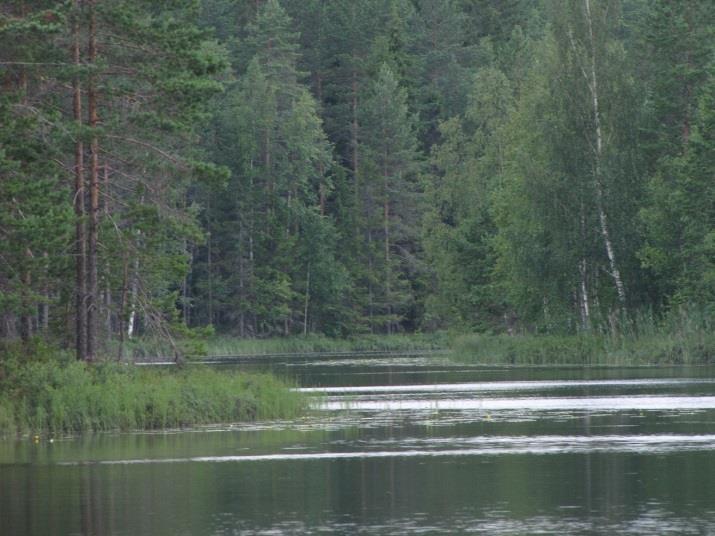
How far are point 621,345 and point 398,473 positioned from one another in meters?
40.4

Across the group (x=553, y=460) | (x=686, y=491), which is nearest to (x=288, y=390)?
(x=553, y=460)

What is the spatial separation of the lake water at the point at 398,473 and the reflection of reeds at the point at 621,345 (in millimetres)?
19539

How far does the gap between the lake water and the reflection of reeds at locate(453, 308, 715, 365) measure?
19.5 meters

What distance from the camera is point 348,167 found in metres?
122

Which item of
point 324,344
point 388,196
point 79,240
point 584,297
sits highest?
point 388,196

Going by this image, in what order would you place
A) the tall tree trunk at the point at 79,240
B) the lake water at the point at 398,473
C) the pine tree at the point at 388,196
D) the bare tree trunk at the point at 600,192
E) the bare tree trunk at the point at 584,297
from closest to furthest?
1. the lake water at the point at 398,473
2. the tall tree trunk at the point at 79,240
3. the bare tree trunk at the point at 600,192
4. the bare tree trunk at the point at 584,297
5. the pine tree at the point at 388,196

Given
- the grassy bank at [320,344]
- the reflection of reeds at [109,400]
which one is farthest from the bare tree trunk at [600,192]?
the reflection of reeds at [109,400]

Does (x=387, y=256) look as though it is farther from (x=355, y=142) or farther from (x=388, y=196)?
(x=355, y=142)

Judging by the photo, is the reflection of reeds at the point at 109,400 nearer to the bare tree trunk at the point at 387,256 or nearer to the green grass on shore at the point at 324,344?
the green grass on shore at the point at 324,344

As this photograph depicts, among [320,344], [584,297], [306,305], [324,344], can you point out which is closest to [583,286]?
[584,297]

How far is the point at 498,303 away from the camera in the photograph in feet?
292

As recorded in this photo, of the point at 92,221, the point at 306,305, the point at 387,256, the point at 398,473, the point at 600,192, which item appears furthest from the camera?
the point at 387,256

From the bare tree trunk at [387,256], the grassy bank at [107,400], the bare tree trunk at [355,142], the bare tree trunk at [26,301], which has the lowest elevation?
the grassy bank at [107,400]

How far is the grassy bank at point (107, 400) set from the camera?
3481 cm
